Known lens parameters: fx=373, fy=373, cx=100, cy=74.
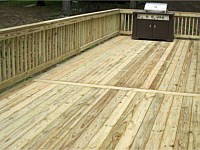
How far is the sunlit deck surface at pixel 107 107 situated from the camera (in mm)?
3246

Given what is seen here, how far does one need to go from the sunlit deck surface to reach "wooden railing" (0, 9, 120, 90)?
231 millimetres

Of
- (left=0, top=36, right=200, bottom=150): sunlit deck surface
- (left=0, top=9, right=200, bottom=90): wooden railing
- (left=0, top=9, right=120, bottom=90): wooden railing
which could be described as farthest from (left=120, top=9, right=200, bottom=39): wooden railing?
(left=0, top=36, right=200, bottom=150): sunlit deck surface

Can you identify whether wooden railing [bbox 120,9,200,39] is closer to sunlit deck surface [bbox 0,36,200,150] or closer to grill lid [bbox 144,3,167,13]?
grill lid [bbox 144,3,167,13]

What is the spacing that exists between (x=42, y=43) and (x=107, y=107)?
2.02 meters

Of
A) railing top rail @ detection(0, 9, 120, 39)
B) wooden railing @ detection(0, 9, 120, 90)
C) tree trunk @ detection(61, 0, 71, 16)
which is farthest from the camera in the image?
tree trunk @ detection(61, 0, 71, 16)

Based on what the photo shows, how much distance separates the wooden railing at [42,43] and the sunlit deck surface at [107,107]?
0.76 feet

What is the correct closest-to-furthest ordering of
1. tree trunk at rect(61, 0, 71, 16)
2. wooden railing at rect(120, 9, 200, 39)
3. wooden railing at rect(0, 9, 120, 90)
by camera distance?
wooden railing at rect(0, 9, 120, 90) → wooden railing at rect(120, 9, 200, 39) → tree trunk at rect(61, 0, 71, 16)

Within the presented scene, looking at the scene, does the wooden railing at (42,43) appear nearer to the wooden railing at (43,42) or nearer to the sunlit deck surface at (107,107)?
the wooden railing at (43,42)

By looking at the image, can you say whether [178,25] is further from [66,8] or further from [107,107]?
[107,107]

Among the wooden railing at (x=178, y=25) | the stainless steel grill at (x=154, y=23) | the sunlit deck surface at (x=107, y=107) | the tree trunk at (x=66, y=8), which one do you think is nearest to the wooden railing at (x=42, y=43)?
the sunlit deck surface at (x=107, y=107)

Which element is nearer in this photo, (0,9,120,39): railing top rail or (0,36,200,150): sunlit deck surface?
(0,36,200,150): sunlit deck surface

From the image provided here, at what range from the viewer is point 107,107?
417 centimetres

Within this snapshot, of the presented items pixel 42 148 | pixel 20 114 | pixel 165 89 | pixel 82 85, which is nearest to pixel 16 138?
pixel 42 148

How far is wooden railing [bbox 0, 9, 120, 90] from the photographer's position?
187 inches
